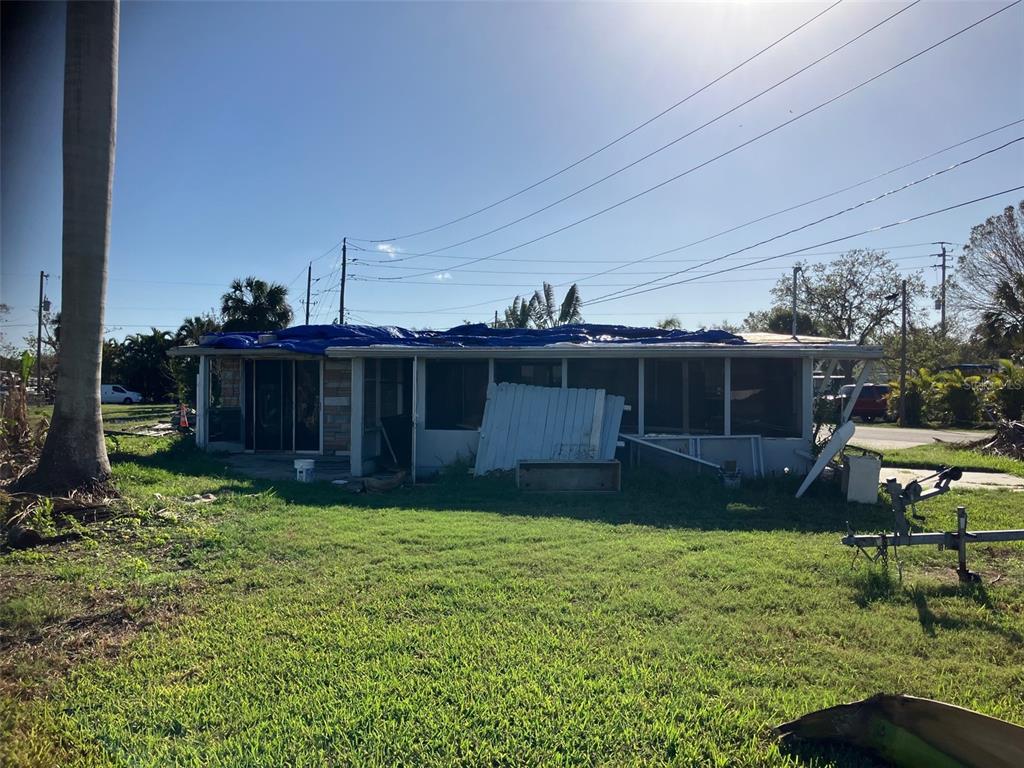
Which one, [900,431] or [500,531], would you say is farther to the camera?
[900,431]

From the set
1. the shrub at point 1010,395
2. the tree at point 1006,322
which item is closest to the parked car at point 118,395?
the shrub at point 1010,395

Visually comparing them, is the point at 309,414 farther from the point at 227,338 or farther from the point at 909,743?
the point at 909,743

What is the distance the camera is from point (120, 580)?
5543mm

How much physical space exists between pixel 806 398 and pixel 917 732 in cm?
917

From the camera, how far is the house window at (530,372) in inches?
469

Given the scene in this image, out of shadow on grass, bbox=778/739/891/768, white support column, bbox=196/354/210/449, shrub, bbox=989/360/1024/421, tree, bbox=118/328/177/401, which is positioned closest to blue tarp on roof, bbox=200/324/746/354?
white support column, bbox=196/354/210/449

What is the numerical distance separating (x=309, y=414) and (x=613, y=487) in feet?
24.5

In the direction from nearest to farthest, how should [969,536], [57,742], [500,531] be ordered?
1. [57,742]
2. [969,536]
3. [500,531]

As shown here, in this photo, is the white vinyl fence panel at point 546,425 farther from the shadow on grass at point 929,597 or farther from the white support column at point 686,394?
the shadow on grass at point 929,597

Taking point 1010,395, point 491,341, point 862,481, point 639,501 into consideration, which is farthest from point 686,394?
point 1010,395

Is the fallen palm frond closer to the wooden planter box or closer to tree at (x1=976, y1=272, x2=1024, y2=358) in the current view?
the wooden planter box

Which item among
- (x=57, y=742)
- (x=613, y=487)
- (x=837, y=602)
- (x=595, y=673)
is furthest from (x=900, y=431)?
(x=57, y=742)

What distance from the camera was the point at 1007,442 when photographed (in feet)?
52.3

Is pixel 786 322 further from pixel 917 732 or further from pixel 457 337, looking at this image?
pixel 917 732
